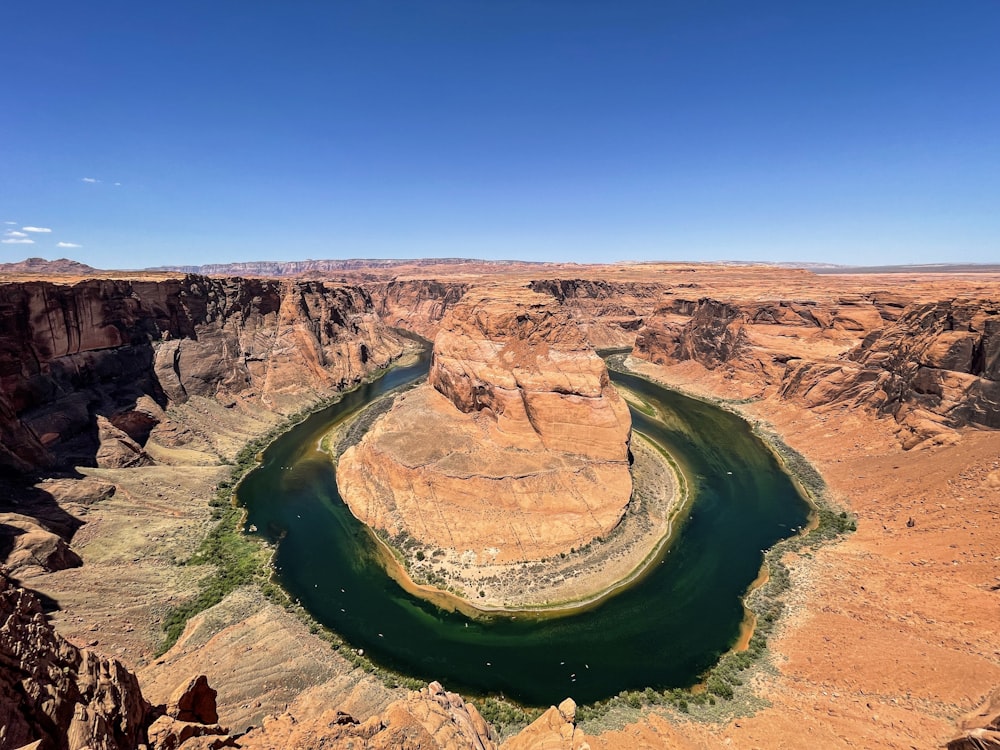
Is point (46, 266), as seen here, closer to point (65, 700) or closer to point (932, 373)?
point (65, 700)

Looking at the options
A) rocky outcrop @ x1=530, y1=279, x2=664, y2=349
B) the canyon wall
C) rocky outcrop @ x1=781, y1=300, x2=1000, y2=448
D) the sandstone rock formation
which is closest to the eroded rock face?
the sandstone rock formation

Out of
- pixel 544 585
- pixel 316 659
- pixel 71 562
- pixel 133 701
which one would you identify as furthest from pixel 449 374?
pixel 133 701

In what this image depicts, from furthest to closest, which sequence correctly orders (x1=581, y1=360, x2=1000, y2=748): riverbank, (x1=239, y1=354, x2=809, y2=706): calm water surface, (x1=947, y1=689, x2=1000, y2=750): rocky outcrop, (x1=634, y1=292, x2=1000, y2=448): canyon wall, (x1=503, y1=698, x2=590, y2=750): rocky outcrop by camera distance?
(x1=634, y1=292, x2=1000, y2=448): canyon wall < (x1=239, y1=354, x2=809, y2=706): calm water surface < (x1=581, y1=360, x2=1000, y2=748): riverbank < (x1=503, y1=698, x2=590, y2=750): rocky outcrop < (x1=947, y1=689, x2=1000, y2=750): rocky outcrop

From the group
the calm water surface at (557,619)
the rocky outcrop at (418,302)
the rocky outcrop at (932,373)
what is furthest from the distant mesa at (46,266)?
the rocky outcrop at (932,373)

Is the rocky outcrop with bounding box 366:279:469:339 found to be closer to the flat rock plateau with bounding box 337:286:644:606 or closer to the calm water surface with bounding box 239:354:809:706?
the flat rock plateau with bounding box 337:286:644:606

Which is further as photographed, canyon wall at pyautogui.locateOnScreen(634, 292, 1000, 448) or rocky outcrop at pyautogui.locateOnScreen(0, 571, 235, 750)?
canyon wall at pyautogui.locateOnScreen(634, 292, 1000, 448)

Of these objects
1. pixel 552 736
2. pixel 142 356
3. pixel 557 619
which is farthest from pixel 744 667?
pixel 142 356

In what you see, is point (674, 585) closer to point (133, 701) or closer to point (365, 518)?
point (365, 518)
